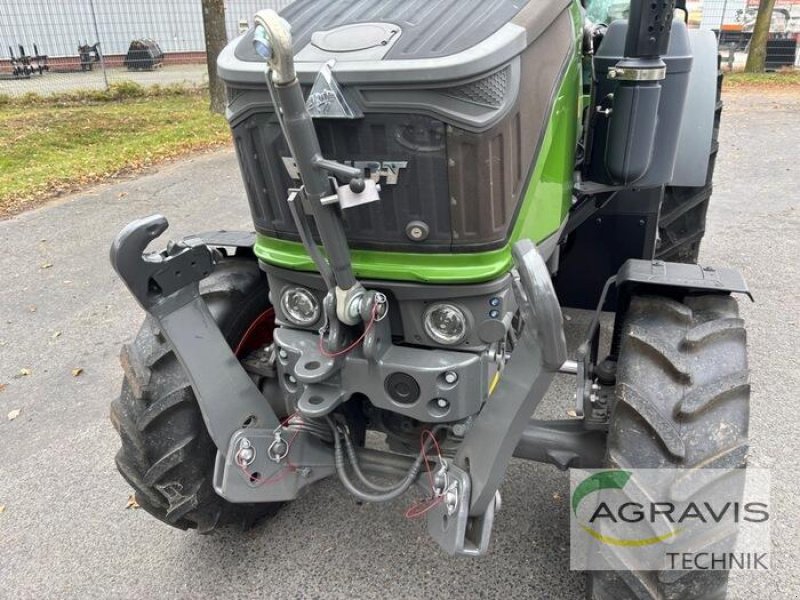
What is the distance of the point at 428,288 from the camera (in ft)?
7.00

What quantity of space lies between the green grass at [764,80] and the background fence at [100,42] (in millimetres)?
1548

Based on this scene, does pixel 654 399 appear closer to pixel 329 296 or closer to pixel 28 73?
pixel 329 296

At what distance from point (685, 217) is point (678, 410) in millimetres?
2462

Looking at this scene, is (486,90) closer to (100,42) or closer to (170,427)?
(170,427)

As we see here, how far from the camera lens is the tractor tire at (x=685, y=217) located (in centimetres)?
402

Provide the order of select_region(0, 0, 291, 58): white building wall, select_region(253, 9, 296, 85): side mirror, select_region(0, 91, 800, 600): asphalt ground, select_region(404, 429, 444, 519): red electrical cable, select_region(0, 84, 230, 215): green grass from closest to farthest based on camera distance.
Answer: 1. select_region(253, 9, 296, 85): side mirror
2. select_region(404, 429, 444, 519): red electrical cable
3. select_region(0, 91, 800, 600): asphalt ground
4. select_region(0, 84, 230, 215): green grass
5. select_region(0, 0, 291, 58): white building wall

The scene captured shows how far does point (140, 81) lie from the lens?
17.4m

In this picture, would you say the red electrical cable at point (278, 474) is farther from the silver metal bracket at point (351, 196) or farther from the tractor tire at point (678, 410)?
the tractor tire at point (678, 410)

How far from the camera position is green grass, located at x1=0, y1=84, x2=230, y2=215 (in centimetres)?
908

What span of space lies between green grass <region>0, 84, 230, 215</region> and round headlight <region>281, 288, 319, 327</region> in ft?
22.6

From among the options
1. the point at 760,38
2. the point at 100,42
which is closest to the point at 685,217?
the point at 760,38

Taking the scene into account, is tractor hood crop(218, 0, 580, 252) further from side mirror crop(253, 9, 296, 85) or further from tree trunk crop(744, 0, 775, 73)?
tree trunk crop(744, 0, 775, 73)

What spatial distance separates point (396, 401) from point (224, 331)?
0.83 meters

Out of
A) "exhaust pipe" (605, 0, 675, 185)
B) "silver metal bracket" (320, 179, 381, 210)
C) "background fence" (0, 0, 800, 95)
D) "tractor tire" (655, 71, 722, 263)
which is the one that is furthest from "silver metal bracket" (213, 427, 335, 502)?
"background fence" (0, 0, 800, 95)
